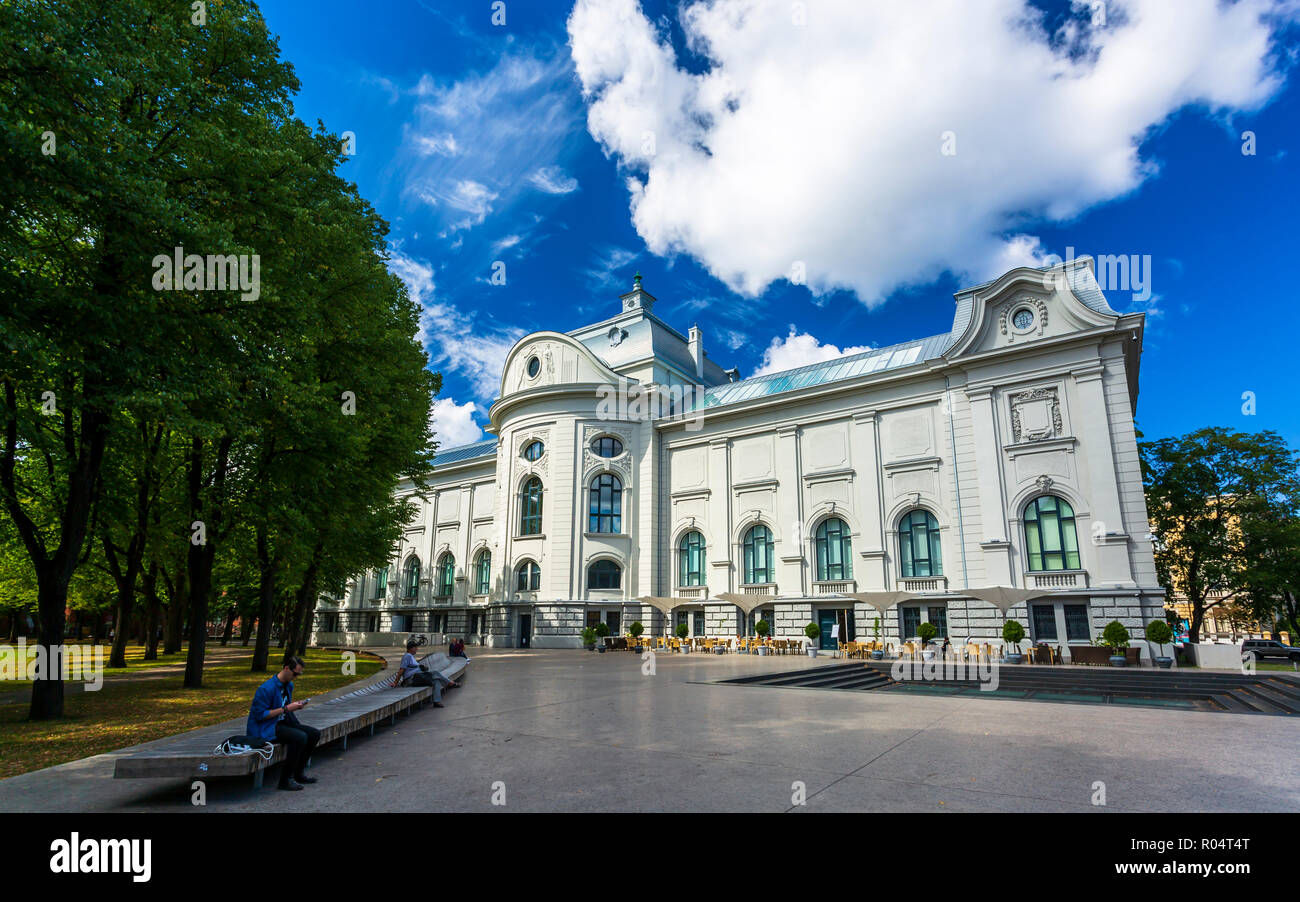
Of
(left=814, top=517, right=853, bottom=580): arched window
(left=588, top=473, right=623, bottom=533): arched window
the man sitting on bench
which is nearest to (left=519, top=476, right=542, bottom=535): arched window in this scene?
(left=588, top=473, right=623, bottom=533): arched window

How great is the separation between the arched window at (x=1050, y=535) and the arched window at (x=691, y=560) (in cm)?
1715

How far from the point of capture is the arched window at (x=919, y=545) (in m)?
31.7

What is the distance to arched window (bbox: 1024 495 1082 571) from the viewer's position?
2792cm

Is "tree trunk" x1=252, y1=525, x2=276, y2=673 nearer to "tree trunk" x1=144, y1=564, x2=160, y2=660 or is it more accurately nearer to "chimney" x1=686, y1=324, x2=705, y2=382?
"tree trunk" x1=144, y1=564, x2=160, y2=660

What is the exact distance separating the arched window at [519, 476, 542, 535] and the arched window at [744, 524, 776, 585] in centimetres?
1346

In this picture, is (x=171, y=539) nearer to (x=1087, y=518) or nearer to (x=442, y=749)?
(x=442, y=749)

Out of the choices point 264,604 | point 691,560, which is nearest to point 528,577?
point 691,560

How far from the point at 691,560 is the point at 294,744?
33774mm

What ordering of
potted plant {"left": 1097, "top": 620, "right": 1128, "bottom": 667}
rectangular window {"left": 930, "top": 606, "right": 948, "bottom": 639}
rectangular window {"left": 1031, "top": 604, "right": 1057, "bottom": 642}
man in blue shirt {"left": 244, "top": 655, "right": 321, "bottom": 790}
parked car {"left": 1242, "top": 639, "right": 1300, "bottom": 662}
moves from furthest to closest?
1. parked car {"left": 1242, "top": 639, "right": 1300, "bottom": 662}
2. rectangular window {"left": 930, "top": 606, "right": 948, "bottom": 639}
3. rectangular window {"left": 1031, "top": 604, "right": 1057, "bottom": 642}
4. potted plant {"left": 1097, "top": 620, "right": 1128, "bottom": 667}
5. man in blue shirt {"left": 244, "top": 655, "right": 321, "bottom": 790}

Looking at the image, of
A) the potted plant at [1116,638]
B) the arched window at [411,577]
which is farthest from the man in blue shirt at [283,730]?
the arched window at [411,577]

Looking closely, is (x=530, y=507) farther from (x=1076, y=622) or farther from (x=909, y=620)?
(x=1076, y=622)
